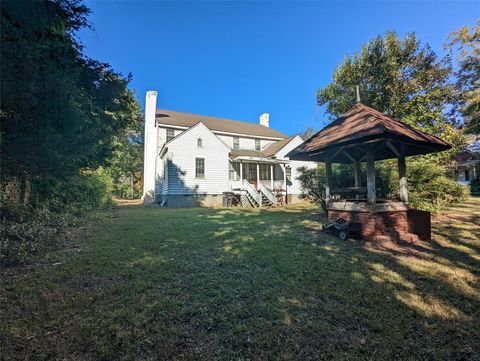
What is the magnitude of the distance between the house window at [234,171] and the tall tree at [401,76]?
10.3m

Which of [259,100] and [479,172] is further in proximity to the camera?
[259,100]

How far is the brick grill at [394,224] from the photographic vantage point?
20.0 ft

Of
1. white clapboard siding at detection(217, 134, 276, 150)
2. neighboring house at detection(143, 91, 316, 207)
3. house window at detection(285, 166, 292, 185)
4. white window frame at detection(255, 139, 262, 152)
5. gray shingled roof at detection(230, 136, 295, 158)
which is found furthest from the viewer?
white window frame at detection(255, 139, 262, 152)

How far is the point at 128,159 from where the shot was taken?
104 feet

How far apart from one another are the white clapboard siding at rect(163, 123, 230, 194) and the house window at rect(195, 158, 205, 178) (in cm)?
24

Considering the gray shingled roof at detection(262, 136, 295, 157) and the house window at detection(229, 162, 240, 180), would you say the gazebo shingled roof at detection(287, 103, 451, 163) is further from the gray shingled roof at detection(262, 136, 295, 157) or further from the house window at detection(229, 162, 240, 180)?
the gray shingled roof at detection(262, 136, 295, 157)

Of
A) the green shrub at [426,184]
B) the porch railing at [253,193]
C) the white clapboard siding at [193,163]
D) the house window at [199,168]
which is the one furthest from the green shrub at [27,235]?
the porch railing at [253,193]

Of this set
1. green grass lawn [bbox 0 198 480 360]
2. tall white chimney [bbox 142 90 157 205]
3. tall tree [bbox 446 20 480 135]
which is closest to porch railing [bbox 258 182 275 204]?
tall white chimney [bbox 142 90 157 205]

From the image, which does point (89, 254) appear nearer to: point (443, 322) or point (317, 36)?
point (443, 322)

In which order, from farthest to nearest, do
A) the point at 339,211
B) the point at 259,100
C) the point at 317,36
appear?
the point at 259,100, the point at 317,36, the point at 339,211

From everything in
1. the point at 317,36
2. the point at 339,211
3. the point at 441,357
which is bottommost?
the point at 441,357

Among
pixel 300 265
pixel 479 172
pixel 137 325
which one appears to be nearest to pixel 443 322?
pixel 300 265

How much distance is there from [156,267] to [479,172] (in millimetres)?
30356

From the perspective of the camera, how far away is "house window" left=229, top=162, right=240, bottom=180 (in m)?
20.5
